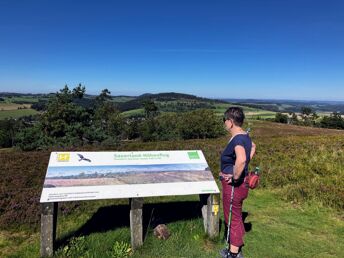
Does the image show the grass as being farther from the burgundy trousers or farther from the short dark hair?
the short dark hair

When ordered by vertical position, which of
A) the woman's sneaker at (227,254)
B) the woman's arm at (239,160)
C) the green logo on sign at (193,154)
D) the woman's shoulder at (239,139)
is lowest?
the woman's sneaker at (227,254)

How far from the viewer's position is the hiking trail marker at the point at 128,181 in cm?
535

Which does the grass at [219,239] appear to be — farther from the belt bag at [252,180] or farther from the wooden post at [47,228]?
the belt bag at [252,180]

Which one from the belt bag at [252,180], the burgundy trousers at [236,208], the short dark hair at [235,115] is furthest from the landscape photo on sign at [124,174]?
the short dark hair at [235,115]

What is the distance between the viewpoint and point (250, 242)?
6289 millimetres

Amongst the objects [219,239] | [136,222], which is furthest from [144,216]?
[219,239]

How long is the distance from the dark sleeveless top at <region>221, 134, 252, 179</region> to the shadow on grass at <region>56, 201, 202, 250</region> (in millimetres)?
2312

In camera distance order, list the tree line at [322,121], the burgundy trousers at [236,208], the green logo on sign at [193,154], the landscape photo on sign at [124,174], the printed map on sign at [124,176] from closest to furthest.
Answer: the burgundy trousers at [236,208] → the printed map on sign at [124,176] → the landscape photo on sign at [124,174] → the green logo on sign at [193,154] → the tree line at [322,121]

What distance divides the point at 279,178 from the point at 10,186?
8834mm

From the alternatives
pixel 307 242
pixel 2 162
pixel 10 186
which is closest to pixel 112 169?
pixel 307 242

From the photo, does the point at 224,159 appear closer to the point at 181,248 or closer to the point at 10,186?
the point at 181,248

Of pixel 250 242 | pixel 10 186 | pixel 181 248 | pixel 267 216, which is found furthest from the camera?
pixel 10 186

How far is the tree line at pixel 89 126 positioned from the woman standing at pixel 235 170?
26.1m

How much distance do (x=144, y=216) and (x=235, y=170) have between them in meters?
3.57
